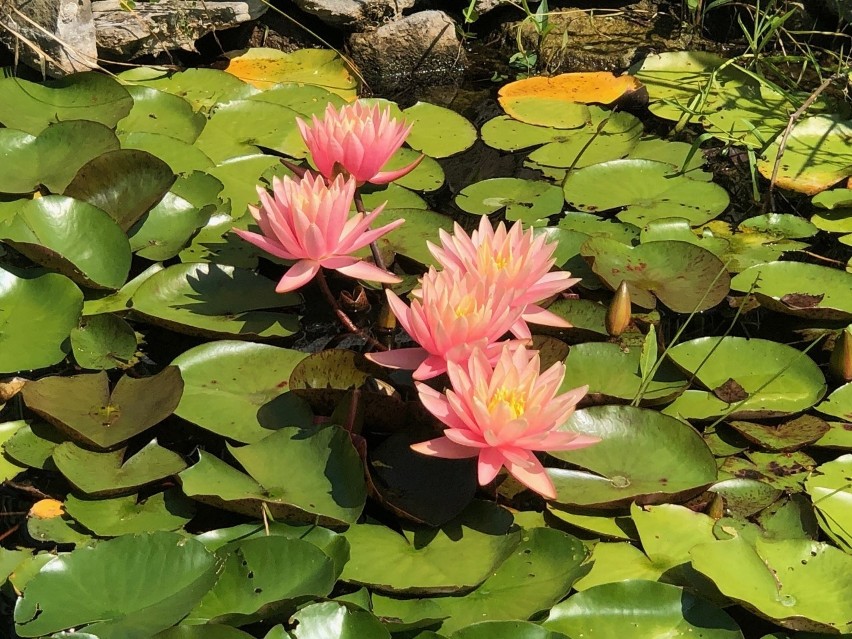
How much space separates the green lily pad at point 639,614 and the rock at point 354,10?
3.22 meters

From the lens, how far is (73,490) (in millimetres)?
1897

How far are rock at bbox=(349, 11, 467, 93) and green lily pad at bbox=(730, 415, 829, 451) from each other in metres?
2.59

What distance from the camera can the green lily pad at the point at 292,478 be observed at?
5.65 feet

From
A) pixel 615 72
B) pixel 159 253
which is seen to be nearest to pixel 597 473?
pixel 159 253

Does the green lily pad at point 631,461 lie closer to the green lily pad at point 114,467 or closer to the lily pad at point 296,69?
the green lily pad at point 114,467

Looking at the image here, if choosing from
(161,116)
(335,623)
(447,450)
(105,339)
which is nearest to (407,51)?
(161,116)

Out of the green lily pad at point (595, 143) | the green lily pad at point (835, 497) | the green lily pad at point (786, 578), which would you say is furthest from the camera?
the green lily pad at point (595, 143)

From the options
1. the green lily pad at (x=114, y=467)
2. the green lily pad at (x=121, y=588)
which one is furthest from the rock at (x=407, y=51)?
the green lily pad at (x=121, y=588)

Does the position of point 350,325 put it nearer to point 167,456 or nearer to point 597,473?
point 167,456

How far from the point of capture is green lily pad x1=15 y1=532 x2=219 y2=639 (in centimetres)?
147

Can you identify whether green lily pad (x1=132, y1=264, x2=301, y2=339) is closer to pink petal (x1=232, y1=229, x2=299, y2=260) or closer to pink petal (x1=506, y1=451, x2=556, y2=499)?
pink petal (x1=232, y1=229, x2=299, y2=260)

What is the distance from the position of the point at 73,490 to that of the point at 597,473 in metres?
1.13

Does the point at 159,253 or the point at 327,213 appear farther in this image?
the point at 159,253

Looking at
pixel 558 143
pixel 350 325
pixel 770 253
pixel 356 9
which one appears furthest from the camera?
pixel 356 9
